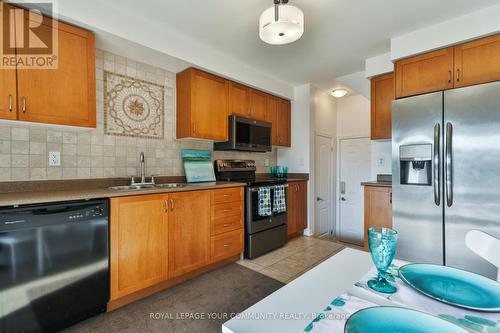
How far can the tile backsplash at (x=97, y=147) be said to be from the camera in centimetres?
192

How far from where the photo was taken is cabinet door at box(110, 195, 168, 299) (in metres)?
1.87

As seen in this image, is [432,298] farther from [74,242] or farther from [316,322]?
[74,242]

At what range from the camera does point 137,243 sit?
6.54 feet

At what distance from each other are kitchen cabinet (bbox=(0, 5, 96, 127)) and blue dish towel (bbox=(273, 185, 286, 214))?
7.37ft

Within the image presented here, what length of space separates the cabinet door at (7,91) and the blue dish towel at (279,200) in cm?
268

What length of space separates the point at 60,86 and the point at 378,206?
11.2 feet

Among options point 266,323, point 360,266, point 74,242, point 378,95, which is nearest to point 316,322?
point 266,323

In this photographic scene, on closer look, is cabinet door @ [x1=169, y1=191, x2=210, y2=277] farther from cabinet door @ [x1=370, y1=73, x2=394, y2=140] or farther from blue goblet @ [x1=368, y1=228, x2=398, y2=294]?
cabinet door @ [x1=370, y1=73, x2=394, y2=140]

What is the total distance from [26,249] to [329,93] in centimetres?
456

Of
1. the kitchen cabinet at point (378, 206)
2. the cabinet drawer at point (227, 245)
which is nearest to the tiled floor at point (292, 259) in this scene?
the cabinet drawer at point (227, 245)

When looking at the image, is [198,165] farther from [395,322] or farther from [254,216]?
[395,322]

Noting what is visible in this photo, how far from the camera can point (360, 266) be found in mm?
922

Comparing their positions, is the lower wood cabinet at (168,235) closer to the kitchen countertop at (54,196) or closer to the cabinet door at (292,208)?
the kitchen countertop at (54,196)

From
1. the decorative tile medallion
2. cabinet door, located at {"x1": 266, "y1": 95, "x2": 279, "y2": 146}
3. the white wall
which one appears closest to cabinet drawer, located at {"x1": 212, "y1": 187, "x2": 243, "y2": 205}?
the decorative tile medallion
